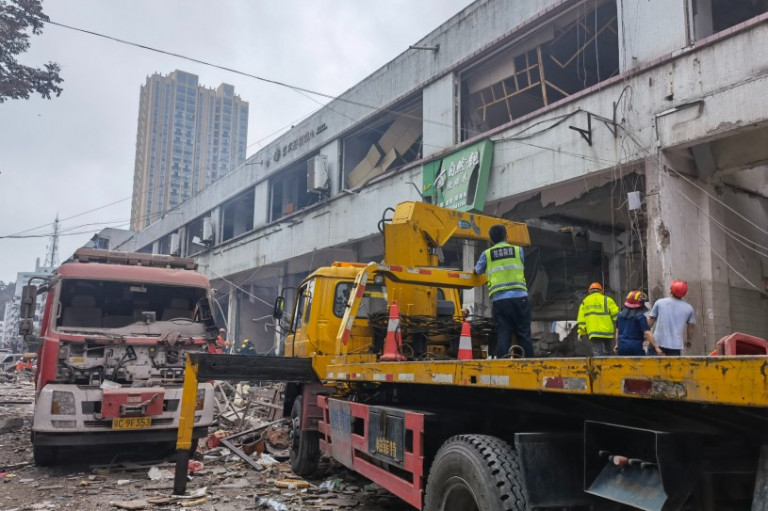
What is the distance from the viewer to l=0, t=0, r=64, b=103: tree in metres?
12.5

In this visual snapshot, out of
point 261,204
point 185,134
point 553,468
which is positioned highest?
point 185,134

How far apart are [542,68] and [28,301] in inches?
396

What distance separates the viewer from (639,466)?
2.47 m

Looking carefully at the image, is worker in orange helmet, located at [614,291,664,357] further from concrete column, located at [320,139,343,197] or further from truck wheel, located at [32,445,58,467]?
concrete column, located at [320,139,343,197]

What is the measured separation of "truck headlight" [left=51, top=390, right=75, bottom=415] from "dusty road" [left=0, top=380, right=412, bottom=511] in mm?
785

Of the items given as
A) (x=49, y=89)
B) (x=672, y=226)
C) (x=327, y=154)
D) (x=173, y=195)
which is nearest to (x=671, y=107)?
(x=672, y=226)

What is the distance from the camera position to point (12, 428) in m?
10.5

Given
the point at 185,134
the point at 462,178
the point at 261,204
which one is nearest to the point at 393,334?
the point at 462,178

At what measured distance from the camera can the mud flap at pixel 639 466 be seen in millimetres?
2311

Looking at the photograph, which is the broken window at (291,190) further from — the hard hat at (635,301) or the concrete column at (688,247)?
the hard hat at (635,301)

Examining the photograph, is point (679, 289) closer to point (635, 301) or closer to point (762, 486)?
point (635, 301)

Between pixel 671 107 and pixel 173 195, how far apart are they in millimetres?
39783

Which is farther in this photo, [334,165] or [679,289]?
[334,165]

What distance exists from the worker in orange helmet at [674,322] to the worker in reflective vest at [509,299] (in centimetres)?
212
